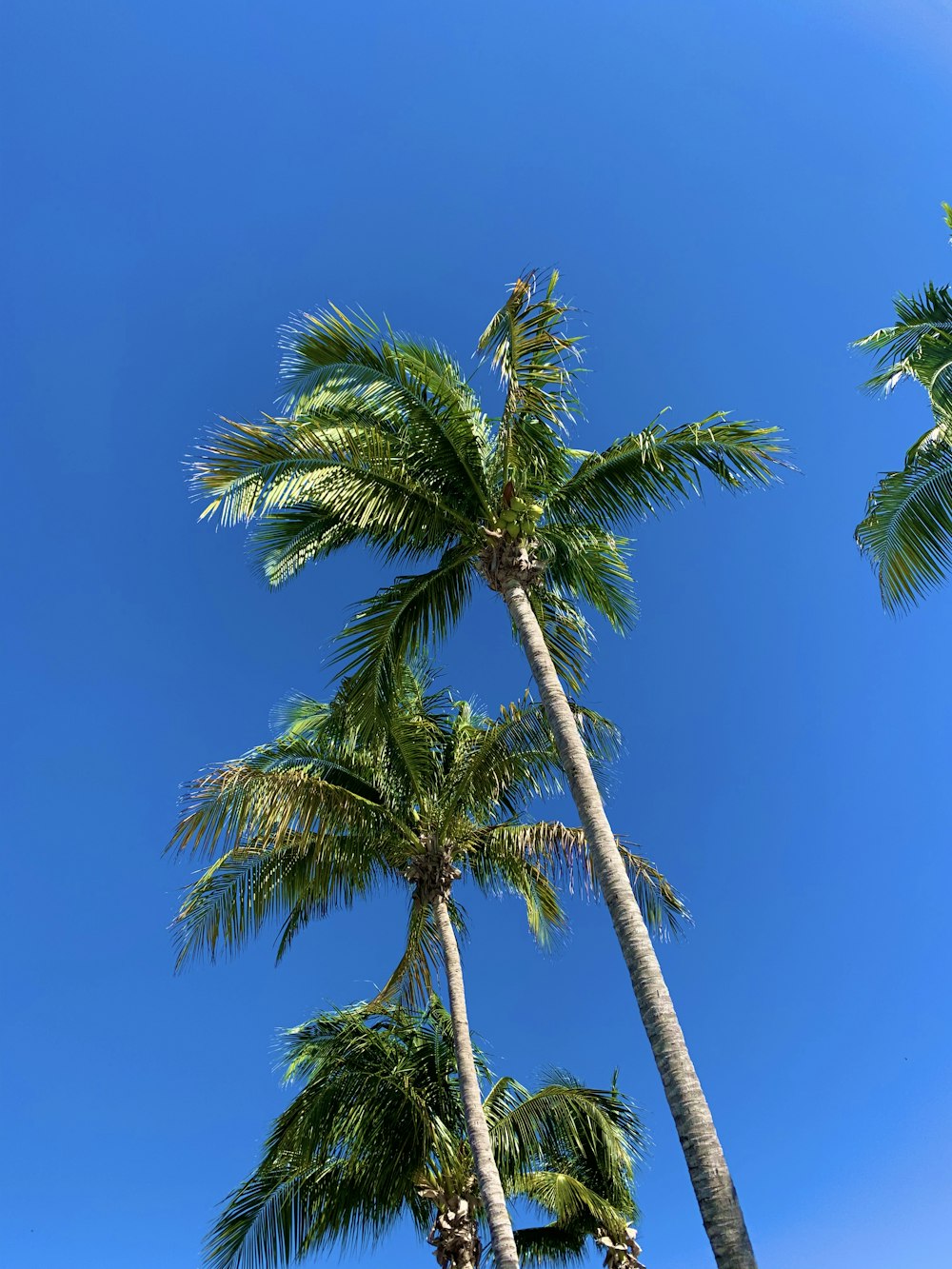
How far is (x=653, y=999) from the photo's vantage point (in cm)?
667

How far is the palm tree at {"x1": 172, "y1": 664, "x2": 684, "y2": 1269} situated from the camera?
34.8 feet

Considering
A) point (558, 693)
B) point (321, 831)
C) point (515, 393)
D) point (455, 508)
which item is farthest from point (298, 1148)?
point (515, 393)

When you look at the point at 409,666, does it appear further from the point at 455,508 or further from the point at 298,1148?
the point at 298,1148

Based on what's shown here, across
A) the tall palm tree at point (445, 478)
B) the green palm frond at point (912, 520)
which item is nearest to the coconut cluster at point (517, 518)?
the tall palm tree at point (445, 478)

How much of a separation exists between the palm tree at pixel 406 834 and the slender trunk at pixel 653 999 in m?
1.79

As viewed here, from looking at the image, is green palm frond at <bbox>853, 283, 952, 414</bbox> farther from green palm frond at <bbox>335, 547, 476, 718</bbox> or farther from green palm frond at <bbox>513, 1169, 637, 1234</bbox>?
green palm frond at <bbox>513, 1169, 637, 1234</bbox>

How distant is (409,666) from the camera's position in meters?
15.1

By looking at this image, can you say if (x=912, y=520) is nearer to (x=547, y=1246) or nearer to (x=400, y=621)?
(x=400, y=621)

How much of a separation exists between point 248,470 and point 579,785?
467 centimetres

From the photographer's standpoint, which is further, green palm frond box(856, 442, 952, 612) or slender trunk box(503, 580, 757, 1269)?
green palm frond box(856, 442, 952, 612)

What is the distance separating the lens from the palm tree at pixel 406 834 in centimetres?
1060

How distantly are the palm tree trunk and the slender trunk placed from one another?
4.99m

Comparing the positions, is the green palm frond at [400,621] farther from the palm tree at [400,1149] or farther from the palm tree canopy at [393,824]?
the palm tree at [400,1149]

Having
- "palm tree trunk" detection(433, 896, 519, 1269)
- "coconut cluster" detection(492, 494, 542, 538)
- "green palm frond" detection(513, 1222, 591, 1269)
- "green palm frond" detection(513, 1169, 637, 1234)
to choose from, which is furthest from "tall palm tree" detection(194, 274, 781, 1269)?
"green palm frond" detection(513, 1222, 591, 1269)
